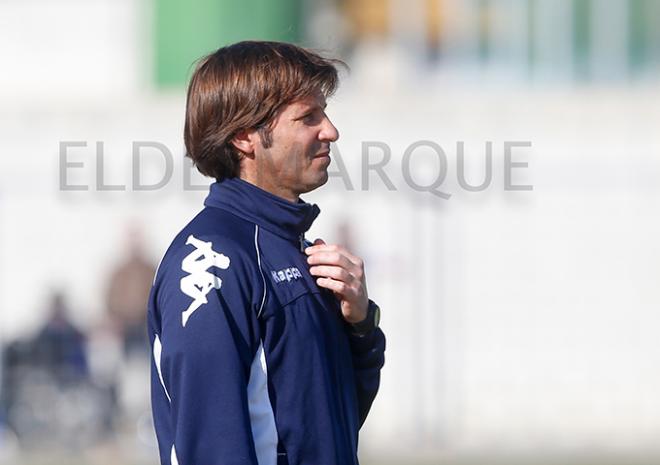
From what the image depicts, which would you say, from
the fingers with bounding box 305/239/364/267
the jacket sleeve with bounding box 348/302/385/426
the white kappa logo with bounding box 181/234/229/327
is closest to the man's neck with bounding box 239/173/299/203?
the fingers with bounding box 305/239/364/267

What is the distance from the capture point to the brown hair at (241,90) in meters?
3.09

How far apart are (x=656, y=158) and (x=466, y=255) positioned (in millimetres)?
1991

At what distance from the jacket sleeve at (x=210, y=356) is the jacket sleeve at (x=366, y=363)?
1.42ft

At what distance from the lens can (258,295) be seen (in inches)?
117

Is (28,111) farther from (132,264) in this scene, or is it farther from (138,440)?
(138,440)

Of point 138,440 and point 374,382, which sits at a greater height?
point 374,382

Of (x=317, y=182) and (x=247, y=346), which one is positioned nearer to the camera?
(x=247, y=346)

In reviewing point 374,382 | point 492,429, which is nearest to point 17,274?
point 492,429

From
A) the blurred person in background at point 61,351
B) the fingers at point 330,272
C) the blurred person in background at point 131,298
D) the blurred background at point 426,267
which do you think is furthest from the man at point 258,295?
the blurred person in background at point 61,351

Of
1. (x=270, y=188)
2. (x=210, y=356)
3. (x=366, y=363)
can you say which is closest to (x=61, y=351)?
(x=366, y=363)

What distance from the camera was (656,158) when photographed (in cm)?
1272

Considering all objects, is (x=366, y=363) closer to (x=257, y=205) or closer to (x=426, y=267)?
(x=257, y=205)

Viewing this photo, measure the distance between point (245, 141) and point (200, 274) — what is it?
0.38 m

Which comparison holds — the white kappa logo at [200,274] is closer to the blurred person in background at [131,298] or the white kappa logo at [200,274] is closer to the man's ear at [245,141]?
the man's ear at [245,141]
